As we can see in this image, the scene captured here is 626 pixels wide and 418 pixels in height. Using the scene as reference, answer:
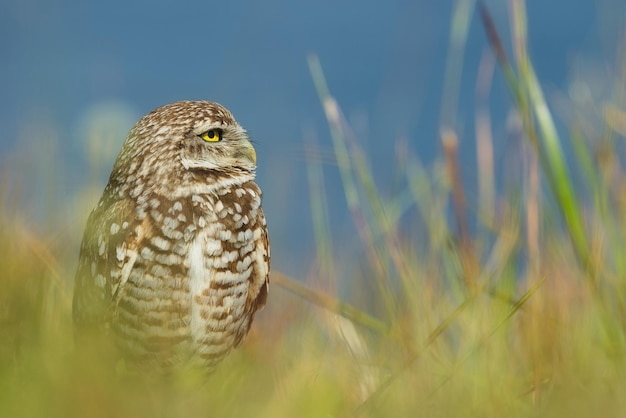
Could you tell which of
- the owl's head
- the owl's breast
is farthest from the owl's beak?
the owl's breast

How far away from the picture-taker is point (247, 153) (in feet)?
11.5

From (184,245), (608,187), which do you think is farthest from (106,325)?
(608,187)

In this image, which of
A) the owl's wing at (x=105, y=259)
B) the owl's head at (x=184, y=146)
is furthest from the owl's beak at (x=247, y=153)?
the owl's wing at (x=105, y=259)

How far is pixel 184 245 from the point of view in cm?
314

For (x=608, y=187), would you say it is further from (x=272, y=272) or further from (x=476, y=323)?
(x=272, y=272)

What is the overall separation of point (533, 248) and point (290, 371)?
107 cm

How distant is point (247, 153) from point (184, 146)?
270 mm

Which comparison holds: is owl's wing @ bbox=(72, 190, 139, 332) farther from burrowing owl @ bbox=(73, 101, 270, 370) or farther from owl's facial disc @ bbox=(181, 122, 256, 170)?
owl's facial disc @ bbox=(181, 122, 256, 170)

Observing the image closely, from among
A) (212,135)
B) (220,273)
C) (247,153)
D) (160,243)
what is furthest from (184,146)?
(220,273)

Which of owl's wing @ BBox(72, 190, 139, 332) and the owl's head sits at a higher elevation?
the owl's head

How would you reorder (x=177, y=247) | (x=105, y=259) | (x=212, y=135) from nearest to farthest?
(x=177, y=247) → (x=105, y=259) → (x=212, y=135)

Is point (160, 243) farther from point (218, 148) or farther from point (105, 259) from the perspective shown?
point (218, 148)

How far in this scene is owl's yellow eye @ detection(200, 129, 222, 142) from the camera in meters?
3.39

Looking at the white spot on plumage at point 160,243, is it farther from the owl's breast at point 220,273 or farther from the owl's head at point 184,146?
the owl's head at point 184,146
